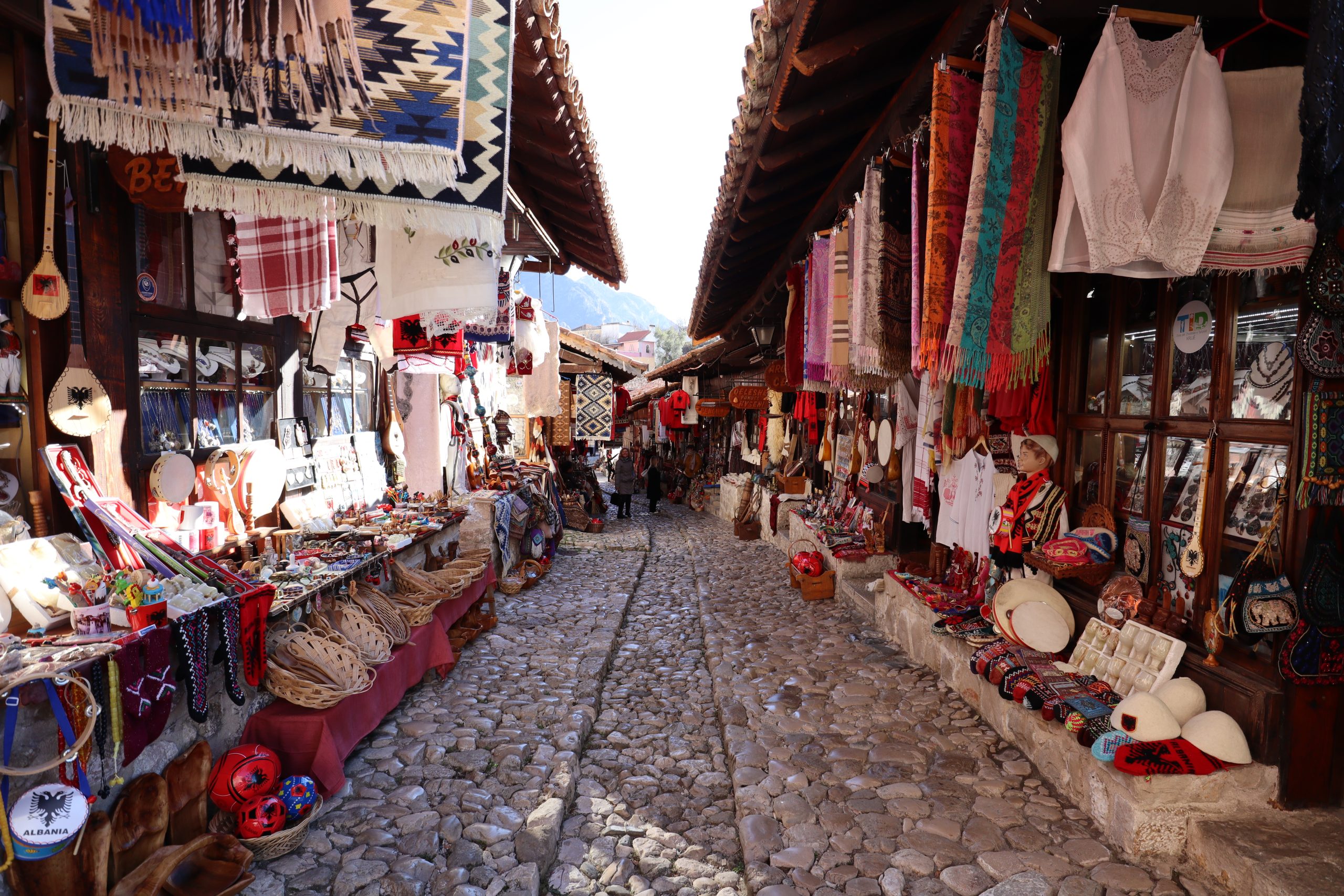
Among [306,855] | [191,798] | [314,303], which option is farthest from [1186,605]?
[314,303]

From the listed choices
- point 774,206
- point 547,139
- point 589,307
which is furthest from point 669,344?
point 589,307

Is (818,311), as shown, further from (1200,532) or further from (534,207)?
(534,207)

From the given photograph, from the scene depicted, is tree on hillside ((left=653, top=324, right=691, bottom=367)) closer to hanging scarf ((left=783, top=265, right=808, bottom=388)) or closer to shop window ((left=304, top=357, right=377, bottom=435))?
hanging scarf ((left=783, top=265, right=808, bottom=388))

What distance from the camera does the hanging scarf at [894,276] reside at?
4.36 m

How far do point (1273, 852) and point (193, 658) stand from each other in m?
4.59

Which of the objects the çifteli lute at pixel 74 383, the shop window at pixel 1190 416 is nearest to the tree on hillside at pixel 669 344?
the shop window at pixel 1190 416

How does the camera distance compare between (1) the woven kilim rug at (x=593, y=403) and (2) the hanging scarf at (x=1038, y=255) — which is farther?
(1) the woven kilim rug at (x=593, y=403)

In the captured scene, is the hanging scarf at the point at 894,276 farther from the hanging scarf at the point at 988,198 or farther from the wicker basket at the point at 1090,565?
the wicker basket at the point at 1090,565

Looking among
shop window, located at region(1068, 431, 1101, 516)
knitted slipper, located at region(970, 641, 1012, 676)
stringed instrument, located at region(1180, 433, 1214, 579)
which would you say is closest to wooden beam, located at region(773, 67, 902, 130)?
shop window, located at region(1068, 431, 1101, 516)

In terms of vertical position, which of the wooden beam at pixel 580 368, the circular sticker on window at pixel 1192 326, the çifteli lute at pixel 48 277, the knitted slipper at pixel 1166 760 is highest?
the çifteli lute at pixel 48 277

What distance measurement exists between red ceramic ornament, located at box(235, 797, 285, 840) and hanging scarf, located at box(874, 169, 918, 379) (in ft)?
13.1

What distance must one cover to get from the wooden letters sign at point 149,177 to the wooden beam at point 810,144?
140 inches

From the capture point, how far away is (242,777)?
129 inches

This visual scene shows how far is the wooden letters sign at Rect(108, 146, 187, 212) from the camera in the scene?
3.41 metres
